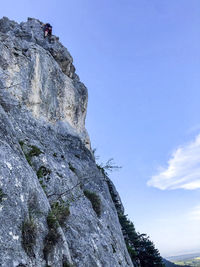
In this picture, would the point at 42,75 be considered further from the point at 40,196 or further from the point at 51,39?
the point at 40,196

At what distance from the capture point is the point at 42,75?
1722cm

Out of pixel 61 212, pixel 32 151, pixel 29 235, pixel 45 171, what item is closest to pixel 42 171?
pixel 45 171

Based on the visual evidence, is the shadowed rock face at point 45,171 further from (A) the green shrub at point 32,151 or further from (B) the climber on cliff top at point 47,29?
(B) the climber on cliff top at point 47,29

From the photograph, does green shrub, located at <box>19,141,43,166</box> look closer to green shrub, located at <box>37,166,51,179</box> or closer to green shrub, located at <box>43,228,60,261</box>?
green shrub, located at <box>37,166,51,179</box>

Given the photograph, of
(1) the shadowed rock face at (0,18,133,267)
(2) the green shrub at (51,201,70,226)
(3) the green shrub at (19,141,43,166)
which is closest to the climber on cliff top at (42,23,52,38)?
(1) the shadowed rock face at (0,18,133,267)

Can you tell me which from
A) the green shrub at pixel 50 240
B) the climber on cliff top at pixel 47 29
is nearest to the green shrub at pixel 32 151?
the green shrub at pixel 50 240

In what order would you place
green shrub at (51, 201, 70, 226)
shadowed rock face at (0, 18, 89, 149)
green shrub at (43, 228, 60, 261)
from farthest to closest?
shadowed rock face at (0, 18, 89, 149)
green shrub at (51, 201, 70, 226)
green shrub at (43, 228, 60, 261)

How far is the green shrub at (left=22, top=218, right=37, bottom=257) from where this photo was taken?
5.89 meters

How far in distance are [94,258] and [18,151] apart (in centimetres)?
608

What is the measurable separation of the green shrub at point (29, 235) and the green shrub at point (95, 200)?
6.84 metres

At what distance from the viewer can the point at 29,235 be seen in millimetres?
6129

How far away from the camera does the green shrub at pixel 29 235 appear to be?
19.3 ft

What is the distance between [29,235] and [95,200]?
24.7 feet

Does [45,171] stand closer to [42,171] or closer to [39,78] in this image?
[42,171]
